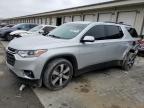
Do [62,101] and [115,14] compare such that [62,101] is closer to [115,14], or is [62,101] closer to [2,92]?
[2,92]

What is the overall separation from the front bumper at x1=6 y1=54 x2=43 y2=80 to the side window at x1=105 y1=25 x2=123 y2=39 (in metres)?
2.57

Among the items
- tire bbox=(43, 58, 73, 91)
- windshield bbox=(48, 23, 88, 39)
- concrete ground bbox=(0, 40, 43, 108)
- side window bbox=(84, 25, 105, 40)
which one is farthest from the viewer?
side window bbox=(84, 25, 105, 40)

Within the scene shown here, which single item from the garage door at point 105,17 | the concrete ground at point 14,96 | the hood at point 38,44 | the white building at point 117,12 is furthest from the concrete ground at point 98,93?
the garage door at point 105,17

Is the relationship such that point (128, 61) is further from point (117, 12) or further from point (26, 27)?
point (26, 27)

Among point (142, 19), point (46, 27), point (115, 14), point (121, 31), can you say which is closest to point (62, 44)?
point (121, 31)

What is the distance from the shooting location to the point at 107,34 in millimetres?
5352

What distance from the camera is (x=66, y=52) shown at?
4090 millimetres

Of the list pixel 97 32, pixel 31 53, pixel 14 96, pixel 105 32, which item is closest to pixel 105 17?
pixel 105 32

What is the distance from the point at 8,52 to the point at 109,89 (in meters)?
2.79

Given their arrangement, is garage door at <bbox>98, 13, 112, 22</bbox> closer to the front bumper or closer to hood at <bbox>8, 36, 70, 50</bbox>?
hood at <bbox>8, 36, 70, 50</bbox>

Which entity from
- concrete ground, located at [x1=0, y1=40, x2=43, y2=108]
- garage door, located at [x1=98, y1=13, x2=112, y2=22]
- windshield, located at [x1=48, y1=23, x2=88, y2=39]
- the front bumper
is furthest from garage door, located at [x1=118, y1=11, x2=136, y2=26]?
the front bumper

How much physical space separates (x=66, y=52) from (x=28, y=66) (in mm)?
983

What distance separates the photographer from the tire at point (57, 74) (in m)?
3.89

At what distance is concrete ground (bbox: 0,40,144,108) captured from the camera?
144 inches
